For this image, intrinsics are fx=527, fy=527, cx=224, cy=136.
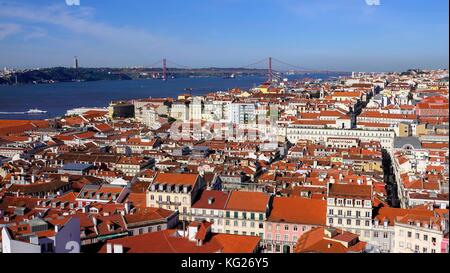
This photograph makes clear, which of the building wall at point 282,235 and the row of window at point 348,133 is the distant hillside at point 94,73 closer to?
the row of window at point 348,133

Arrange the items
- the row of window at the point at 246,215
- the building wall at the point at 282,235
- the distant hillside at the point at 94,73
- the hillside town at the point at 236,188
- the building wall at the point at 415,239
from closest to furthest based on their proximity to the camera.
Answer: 1. the hillside town at the point at 236,188
2. the building wall at the point at 415,239
3. the building wall at the point at 282,235
4. the row of window at the point at 246,215
5. the distant hillside at the point at 94,73

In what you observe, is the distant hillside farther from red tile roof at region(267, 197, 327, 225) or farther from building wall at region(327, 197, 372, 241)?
building wall at region(327, 197, 372, 241)

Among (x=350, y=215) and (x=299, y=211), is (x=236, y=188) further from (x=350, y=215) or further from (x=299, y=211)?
(x=350, y=215)

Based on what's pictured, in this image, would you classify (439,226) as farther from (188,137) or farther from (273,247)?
(188,137)

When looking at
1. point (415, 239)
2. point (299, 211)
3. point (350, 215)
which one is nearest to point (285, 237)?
point (299, 211)

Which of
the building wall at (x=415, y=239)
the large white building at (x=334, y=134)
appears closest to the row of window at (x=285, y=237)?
the building wall at (x=415, y=239)
